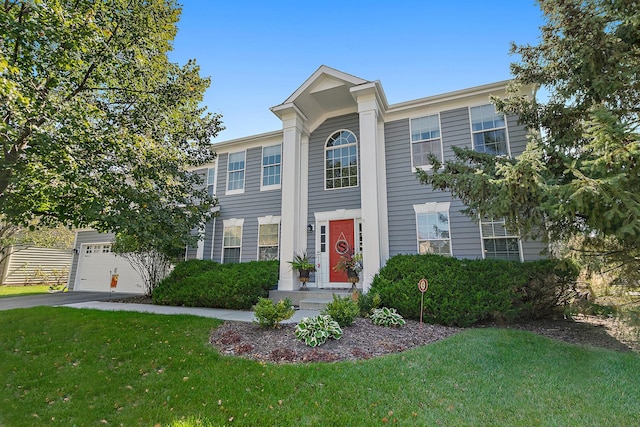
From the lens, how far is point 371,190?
27.9 ft

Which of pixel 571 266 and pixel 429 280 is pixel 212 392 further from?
pixel 571 266

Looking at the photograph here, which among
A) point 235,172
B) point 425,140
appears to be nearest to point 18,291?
point 235,172

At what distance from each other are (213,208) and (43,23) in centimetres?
773

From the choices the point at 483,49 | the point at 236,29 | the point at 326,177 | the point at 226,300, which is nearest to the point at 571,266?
the point at 483,49

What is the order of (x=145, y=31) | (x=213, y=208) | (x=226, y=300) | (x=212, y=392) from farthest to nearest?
1. (x=213, y=208)
2. (x=226, y=300)
3. (x=145, y=31)
4. (x=212, y=392)

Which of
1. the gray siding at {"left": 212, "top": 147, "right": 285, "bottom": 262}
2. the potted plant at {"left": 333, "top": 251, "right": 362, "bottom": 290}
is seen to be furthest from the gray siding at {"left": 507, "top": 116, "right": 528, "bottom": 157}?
the gray siding at {"left": 212, "top": 147, "right": 285, "bottom": 262}

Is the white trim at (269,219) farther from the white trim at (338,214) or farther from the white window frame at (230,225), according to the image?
the white trim at (338,214)

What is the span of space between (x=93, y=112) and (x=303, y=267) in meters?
6.06

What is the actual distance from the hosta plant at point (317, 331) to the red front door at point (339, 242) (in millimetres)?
4123

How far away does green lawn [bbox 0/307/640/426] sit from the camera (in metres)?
2.90

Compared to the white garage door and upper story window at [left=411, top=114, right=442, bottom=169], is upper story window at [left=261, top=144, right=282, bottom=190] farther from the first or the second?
the white garage door

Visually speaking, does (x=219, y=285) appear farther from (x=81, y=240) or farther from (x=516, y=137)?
(x=81, y=240)

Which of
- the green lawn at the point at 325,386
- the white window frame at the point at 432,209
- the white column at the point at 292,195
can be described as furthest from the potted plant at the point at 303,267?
the green lawn at the point at 325,386

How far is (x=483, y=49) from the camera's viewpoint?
7.77 meters
